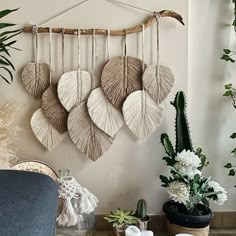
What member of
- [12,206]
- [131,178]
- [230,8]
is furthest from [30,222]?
[230,8]

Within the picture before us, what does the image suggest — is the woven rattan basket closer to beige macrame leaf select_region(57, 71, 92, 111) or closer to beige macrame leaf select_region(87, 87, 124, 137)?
beige macrame leaf select_region(87, 87, 124, 137)

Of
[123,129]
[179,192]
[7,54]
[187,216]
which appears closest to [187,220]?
[187,216]

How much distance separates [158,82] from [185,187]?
57cm

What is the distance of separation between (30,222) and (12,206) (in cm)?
10

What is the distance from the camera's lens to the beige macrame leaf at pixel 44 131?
2.01 metres

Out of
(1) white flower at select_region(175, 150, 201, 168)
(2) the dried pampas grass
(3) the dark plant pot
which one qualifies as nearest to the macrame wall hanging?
(2) the dried pampas grass

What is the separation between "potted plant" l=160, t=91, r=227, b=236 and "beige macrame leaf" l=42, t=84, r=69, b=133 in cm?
54

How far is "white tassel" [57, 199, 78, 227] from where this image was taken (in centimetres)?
185

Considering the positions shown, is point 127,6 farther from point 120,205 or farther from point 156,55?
point 120,205

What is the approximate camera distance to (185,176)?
1.81 metres

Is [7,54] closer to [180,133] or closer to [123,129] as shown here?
[123,129]

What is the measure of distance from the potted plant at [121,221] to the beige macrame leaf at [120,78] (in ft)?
1.85

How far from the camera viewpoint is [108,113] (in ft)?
6.53

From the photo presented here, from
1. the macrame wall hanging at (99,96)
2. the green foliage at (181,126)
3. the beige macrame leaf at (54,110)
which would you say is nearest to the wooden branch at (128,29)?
the macrame wall hanging at (99,96)
